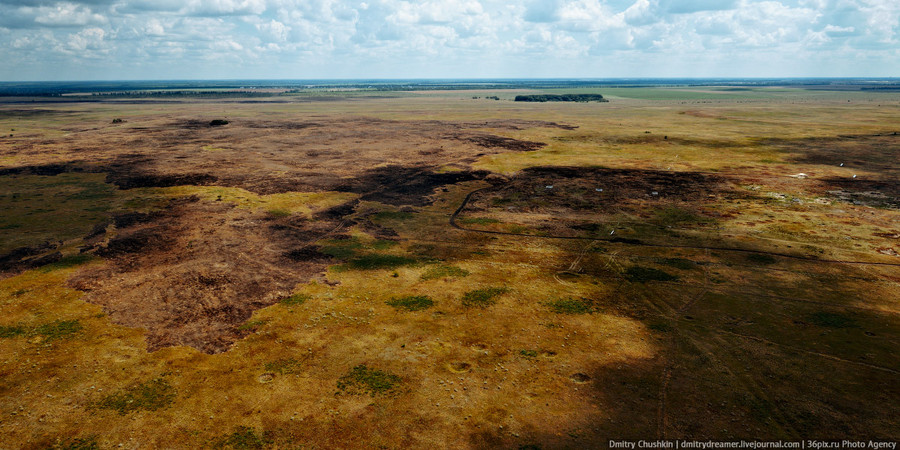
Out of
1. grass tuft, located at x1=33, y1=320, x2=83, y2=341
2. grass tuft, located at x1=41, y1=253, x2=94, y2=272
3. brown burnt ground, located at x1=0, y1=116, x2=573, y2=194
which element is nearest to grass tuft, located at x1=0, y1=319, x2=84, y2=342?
grass tuft, located at x1=33, y1=320, x2=83, y2=341

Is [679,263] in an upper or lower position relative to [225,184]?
lower

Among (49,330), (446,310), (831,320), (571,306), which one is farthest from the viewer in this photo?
(571,306)

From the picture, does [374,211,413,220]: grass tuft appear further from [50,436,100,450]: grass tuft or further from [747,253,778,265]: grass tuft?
[50,436,100,450]: grass tuft

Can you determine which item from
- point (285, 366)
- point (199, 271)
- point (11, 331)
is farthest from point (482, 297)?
point (11, 331)

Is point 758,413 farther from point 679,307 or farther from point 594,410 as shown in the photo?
point 679,307

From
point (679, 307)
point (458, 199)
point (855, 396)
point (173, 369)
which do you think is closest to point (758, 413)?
point (855, 396)

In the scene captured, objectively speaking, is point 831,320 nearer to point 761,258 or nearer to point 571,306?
point 761,258
